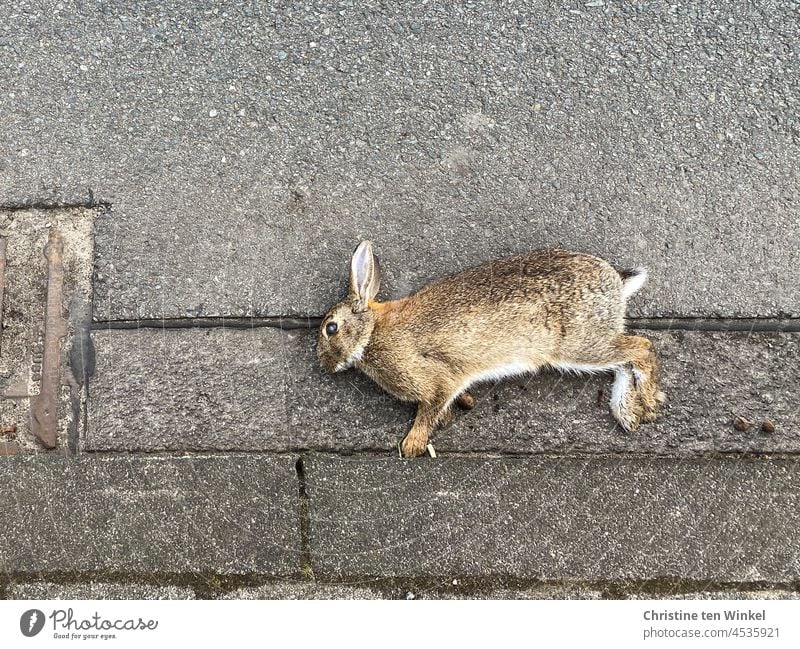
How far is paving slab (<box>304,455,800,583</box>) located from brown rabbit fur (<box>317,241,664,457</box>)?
0.32 metres

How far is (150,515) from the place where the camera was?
3.14 meters

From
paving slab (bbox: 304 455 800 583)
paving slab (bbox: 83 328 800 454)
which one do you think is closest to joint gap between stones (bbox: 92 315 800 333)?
paving slab (bbox: 83 328 800 454)

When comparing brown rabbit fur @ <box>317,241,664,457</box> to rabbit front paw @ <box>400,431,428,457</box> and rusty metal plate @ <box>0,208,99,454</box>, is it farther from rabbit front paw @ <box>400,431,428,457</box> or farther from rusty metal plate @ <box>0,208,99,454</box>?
rusty metal plate @ <box>0,208,99,454</box>

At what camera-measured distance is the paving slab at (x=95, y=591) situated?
309 cm

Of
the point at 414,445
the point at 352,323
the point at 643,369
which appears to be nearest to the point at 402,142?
the point at 352,323

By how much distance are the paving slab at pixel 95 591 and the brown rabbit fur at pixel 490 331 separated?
1.31m

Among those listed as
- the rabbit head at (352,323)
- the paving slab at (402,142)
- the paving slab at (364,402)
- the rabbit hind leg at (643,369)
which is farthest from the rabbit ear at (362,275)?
the rabbit hind leg at (643,369)

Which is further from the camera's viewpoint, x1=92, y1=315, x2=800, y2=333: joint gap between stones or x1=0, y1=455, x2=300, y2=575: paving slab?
x1=92, y1=315, x2=800, y2=333: joint gap between stones

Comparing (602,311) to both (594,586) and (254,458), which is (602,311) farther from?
(254,458)

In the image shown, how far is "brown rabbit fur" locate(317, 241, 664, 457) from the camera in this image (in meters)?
2.92

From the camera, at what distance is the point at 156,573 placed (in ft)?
10.2

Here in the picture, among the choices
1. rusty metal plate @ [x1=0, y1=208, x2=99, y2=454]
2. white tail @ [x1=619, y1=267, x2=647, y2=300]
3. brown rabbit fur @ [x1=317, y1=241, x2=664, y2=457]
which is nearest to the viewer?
brown rabbit fur @ [x1=317, y1=241, x2=664, y2=457]

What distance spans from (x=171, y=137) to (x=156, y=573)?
2.21m

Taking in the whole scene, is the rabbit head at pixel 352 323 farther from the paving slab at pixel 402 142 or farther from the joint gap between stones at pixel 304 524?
the joint gap between stones at pixel 304 524
